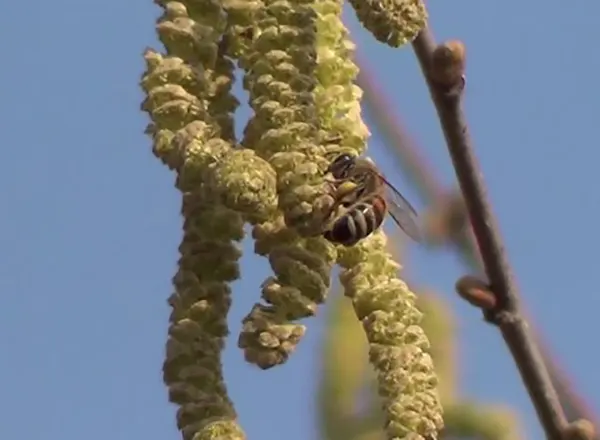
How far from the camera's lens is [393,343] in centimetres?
110

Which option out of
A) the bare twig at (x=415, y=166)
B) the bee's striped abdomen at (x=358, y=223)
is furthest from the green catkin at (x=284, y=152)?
the bare twig at (x=415, y=166)

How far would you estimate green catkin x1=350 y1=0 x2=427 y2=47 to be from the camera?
3.37 feet

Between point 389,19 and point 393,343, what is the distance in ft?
0.78

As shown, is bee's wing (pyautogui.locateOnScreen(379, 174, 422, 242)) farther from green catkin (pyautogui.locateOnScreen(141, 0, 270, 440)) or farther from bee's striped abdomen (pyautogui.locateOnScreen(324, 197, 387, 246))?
green catkin (pyautogui.locateOnScreen(141, 0, 270, 440))

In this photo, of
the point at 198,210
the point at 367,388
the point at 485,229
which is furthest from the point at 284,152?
the point at 367,388

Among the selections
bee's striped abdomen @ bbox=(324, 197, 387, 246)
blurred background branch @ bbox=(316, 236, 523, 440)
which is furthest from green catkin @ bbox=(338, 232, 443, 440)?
blurred background branch @ bbox=(316, 236, 523, 440)

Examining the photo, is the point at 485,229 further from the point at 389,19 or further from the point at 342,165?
the point at 389,19

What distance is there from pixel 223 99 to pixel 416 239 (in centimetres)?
44

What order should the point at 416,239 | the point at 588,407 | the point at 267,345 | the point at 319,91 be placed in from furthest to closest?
the point at 588,407, the point at 416,239, the point at 319,91, the point at 267,345

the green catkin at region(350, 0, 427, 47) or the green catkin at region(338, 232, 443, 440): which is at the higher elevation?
the green catkin at region(350, 0, 427, 47)

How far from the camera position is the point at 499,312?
149 centimetres

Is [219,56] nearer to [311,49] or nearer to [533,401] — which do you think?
[311,49]

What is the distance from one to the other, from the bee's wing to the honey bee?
1 centimetres

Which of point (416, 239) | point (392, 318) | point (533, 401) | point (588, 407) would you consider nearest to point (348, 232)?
point (392, 318)
